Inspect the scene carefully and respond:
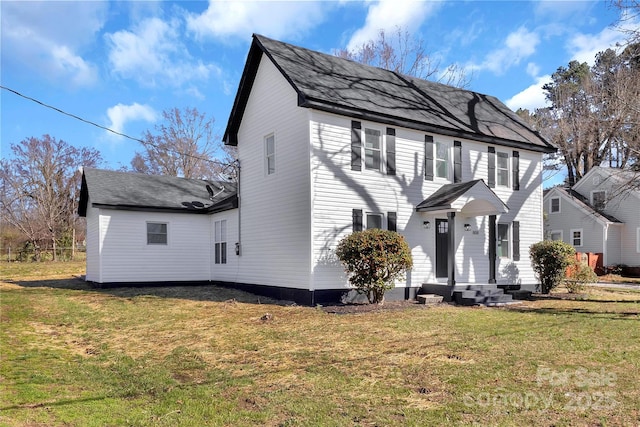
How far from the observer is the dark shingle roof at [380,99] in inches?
514

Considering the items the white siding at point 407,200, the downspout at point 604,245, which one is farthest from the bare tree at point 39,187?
the downspout at point 604,245

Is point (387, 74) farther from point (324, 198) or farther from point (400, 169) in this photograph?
point (324, 198)

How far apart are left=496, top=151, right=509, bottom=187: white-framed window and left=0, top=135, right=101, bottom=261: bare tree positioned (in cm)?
2993

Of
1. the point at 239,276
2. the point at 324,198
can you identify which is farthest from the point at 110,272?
the point at 324,198

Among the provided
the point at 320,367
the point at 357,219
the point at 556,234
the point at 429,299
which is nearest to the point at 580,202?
the point at 556,234

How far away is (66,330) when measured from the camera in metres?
9.45

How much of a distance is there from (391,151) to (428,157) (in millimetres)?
1497

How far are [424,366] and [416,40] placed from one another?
27.7m

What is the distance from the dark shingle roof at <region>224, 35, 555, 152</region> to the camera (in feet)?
42.8

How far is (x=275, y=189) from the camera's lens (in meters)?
14.0

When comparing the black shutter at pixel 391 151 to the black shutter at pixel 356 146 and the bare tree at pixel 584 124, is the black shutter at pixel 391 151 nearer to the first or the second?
the black shutter at pixel 356 146

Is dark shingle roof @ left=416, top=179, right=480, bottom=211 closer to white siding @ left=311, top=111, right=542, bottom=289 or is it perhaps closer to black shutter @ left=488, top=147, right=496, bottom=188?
white siding @ left=311, top=111, right=542, bottom=289

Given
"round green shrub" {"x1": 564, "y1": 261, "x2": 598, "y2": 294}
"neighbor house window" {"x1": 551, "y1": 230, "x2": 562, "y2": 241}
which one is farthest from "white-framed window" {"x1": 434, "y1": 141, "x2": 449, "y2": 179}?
"neighbor house window" {"x1": 551, "y1": 230, "x2": 562, "y2": 241}

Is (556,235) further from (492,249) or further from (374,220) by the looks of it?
(374,220)
